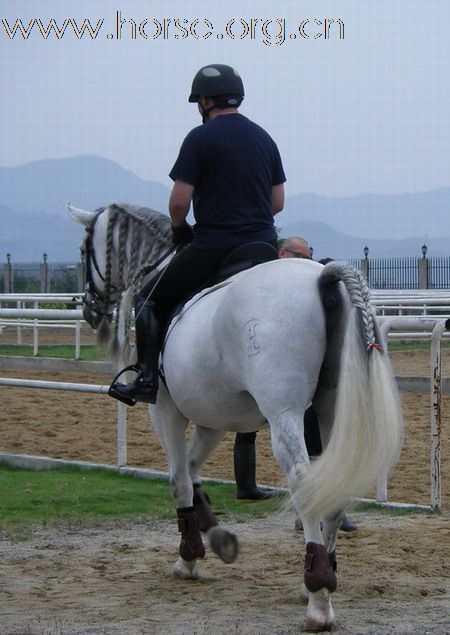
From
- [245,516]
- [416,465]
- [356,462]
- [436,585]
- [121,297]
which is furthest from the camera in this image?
[416,465]

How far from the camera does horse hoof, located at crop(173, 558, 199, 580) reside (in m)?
6.45

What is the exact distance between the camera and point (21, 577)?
252 inches

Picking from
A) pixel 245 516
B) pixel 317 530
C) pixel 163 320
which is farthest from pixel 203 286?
pixel 245 516

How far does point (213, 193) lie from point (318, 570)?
210 centimetres

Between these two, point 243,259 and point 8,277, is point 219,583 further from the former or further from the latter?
point 8,277

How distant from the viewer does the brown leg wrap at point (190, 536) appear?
6516mm

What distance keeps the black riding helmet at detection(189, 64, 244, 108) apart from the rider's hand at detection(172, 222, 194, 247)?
2.39 ft

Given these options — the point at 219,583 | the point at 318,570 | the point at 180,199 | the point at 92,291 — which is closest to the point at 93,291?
the point at 92,291

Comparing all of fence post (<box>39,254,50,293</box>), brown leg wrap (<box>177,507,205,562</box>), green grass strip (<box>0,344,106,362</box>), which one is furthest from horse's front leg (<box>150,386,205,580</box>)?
fence post (<box>39,254,50,293</box>)

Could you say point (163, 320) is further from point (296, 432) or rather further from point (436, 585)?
point (436, 585)

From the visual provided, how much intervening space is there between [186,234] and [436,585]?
239 centimetres

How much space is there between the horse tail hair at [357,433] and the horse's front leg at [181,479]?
1592 millimetres

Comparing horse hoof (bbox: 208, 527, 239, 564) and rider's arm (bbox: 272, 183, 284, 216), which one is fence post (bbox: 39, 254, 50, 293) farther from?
horse hoof (bbox: 208, 527, 239, 564)

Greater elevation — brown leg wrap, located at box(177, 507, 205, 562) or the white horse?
the white horse
